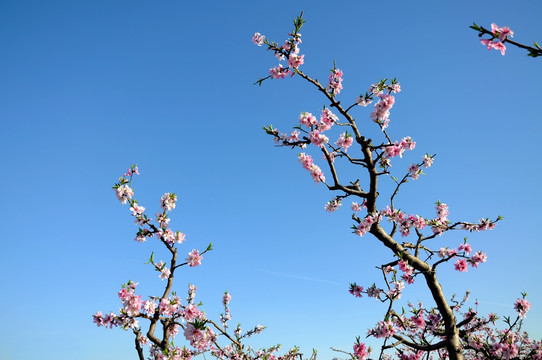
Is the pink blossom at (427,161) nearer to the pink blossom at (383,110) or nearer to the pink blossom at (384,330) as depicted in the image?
the pink blossom at (383,110)

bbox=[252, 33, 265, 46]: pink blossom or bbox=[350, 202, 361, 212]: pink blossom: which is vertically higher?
bbox=[252, 33, 265, 46]: pink blossom

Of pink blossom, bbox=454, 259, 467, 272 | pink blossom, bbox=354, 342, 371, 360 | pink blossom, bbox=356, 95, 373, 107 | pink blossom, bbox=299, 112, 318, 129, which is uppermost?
pink blossom, bbox=356, 95, 373, 107

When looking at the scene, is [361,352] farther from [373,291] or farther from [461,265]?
[461,265]

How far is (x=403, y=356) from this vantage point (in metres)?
8.34

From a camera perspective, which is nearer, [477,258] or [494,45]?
[494,45]

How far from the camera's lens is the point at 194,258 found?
23.3 feet

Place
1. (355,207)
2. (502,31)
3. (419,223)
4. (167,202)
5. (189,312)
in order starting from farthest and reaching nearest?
(355,207)
(419,223)
(167,202)
(189,312)
(502,31)

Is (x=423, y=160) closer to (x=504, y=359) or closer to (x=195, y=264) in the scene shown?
(x=504, y=359)

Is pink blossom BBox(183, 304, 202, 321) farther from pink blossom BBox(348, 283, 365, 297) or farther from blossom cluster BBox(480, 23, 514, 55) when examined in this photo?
blossom cluster BBox(480, 23, 514, 55)

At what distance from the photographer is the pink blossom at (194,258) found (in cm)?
708

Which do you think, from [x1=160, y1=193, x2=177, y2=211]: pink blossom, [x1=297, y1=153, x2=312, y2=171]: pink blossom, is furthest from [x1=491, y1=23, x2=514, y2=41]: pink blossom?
[x1=160, y1=193, x2=177, y2=211]: pink blossom

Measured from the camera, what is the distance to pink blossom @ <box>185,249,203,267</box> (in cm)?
708

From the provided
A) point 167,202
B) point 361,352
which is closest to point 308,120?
point 167,202

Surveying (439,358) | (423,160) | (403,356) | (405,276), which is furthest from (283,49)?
(439,358)
